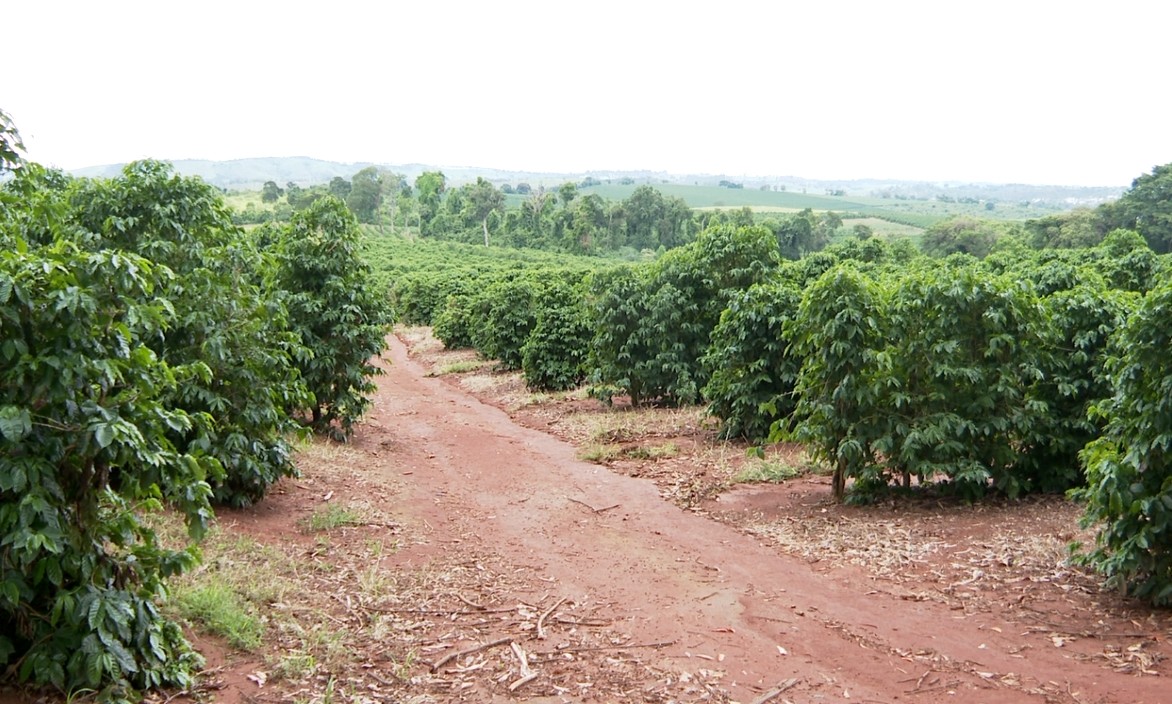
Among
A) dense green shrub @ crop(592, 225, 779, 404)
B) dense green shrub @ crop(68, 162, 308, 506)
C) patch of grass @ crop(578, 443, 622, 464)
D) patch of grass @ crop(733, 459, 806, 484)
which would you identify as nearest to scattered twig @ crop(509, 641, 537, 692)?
dense green shrub @ crop(68, 162, 308, 506)

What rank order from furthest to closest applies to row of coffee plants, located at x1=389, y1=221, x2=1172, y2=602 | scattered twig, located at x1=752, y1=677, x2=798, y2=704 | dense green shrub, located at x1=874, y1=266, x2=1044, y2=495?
dense green shrub, located at x1=874, y1=266, x2=1044, y2=495
row of coffee plants, located at x1=389, y1=221, x2=1172, y2=602
scattered twig, located at x1=752, y1=677, x2=798, y2=704

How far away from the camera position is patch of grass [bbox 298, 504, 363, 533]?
955cm

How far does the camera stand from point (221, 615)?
6.24m

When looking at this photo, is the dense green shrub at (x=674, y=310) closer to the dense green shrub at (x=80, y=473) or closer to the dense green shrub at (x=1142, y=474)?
the dense green shrub at (x=1142, y=474)

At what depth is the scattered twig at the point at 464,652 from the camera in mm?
6245

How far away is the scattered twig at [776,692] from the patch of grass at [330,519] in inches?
209

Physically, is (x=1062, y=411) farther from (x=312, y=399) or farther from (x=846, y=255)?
(x=846, y=255)

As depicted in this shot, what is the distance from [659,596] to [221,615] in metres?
3.52

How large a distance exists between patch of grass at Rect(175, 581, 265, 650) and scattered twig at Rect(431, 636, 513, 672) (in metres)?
1.18

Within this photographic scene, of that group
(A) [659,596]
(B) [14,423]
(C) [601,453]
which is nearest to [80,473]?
(B) [14,423]

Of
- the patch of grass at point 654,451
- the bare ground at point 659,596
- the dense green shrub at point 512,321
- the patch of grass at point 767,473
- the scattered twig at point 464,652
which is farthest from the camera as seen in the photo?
the dense green shrub at point 512,321

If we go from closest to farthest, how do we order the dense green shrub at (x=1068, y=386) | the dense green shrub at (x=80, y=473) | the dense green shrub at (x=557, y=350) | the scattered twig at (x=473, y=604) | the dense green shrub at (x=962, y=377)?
1. the dense green shrub at (x=80, y=473)
2. the scattered twig at (x=473, y=604)
3. the dense green shrub at (x=962, y=377)
4. the dense green shrub at (x=1068, y=386)
5. the dense green shrub at (x=557, y=350)

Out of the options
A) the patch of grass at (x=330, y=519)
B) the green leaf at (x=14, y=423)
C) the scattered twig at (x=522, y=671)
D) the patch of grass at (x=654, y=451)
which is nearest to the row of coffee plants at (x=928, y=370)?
the patch of grass at (x=654, y=451)

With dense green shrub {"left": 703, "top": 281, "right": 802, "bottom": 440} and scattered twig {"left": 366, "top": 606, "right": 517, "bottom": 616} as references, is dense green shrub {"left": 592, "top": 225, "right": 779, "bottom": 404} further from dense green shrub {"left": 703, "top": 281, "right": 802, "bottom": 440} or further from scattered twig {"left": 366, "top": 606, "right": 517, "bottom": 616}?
scattered twig {"left": 366, "top": 606, "right": 517, "bottom": 616}
